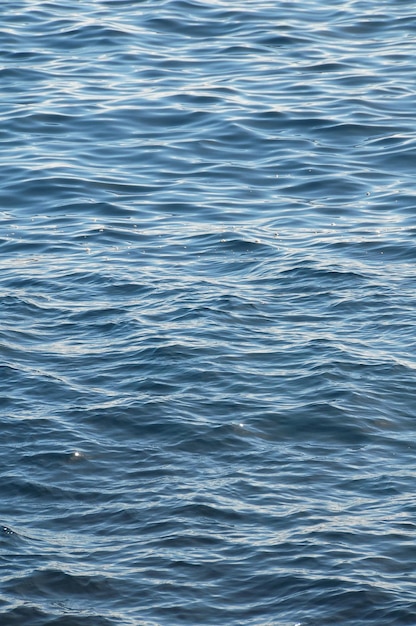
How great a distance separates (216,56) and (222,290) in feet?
24.3

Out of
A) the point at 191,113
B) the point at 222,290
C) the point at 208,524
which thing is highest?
the point at 191,113

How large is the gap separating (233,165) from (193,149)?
0.69m

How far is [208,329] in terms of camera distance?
946 centimetres

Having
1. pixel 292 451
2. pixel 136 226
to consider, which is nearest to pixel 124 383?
pixel 292 451

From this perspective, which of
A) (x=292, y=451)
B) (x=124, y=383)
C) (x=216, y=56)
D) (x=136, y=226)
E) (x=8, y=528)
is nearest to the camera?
(x=8, y=528)

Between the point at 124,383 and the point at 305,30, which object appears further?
the point at 305,30

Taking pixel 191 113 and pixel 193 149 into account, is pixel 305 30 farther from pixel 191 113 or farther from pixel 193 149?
pixel 193 149

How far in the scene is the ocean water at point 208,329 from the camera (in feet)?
21.6

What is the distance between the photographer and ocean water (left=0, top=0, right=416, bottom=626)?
6.59 metres

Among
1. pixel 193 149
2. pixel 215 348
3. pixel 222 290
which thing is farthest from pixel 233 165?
pixel 215 348

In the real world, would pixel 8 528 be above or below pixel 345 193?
below

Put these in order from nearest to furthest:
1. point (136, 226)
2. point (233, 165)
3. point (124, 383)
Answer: point (124, 383) < point (136, 226) < point (233, 165)

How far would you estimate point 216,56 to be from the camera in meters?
16.8

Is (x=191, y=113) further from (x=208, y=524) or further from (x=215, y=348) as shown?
(x=208, y=524)
